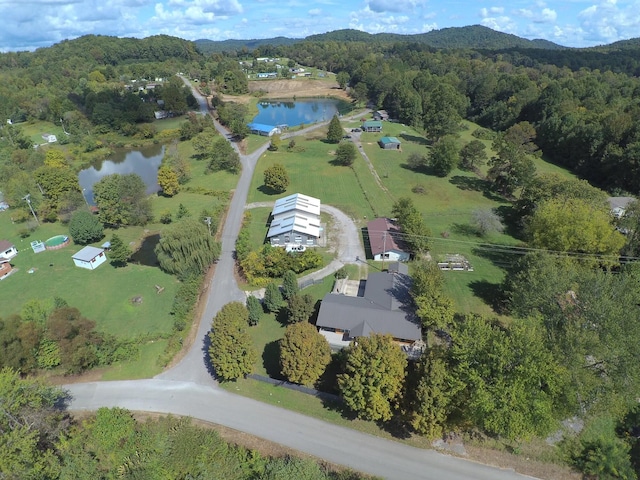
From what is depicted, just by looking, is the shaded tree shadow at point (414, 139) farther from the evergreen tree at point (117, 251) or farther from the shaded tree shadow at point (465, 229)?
the evergreen tree at point (117, 251)

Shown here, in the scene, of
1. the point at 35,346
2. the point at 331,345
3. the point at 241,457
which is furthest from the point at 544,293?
the point at 35,346

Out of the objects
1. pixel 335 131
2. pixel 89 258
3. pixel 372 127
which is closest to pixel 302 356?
pixel 89 258

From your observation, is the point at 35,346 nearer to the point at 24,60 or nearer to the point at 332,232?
the point at 332,232

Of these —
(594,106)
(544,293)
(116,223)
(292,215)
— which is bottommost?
(116,223)

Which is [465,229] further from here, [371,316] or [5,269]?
[5,269]

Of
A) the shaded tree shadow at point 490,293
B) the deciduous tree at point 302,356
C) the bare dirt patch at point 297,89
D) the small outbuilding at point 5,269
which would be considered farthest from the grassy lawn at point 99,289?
the bare dirt patch at point 297,89

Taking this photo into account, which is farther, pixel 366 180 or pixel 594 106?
pixel 594 106
